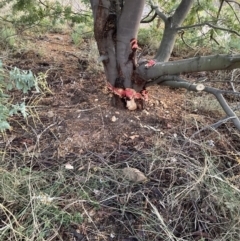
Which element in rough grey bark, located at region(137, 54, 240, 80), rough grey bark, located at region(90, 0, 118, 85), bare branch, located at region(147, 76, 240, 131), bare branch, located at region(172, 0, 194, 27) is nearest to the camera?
rough grey bark, located at region(137, 54, 240, 80)

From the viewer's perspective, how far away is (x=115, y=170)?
5.64 feet

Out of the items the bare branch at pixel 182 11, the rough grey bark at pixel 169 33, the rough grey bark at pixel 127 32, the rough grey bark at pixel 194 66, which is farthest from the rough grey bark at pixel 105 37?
the bare branch at pixel 182 11

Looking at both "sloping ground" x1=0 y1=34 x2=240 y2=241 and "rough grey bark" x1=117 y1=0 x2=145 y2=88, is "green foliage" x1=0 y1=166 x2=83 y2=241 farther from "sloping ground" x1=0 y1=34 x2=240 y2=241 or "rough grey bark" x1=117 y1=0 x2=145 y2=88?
"rough grey bark" x1=117 y1=0 x2=145 y2=88

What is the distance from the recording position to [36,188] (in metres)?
1.58

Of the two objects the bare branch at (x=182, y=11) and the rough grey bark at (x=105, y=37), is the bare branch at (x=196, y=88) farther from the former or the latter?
the bare branch at (x=182, y=11)

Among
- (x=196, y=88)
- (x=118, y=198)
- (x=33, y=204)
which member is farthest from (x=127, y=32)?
(x=33, y=204)

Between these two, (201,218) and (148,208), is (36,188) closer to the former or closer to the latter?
(148,208)

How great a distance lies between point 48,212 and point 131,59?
1.06 metres

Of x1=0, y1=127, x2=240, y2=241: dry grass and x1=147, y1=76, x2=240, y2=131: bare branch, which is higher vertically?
x1=147, y1=76, x2=240, y2=131: bare branch

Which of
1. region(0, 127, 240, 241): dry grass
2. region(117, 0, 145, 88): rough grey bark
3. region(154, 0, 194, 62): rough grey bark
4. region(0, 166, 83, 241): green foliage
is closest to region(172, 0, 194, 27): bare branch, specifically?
region(154, 0, 194, 62): rough grey bark

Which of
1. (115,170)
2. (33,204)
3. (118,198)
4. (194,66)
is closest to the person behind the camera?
(33,204)

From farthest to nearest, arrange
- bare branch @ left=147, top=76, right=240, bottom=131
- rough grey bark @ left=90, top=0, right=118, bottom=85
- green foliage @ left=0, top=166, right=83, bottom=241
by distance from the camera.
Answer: rough grey bark @ left=90, top=0, right=118, bottom=85 < bare branch @ left=147, top=76, right=240, bottom=131 < green foliage @ left=0, top=166, right=83, bottom=241

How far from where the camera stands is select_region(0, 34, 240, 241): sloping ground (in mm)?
1473

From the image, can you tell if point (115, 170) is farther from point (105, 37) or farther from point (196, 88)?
point (105, 37)
